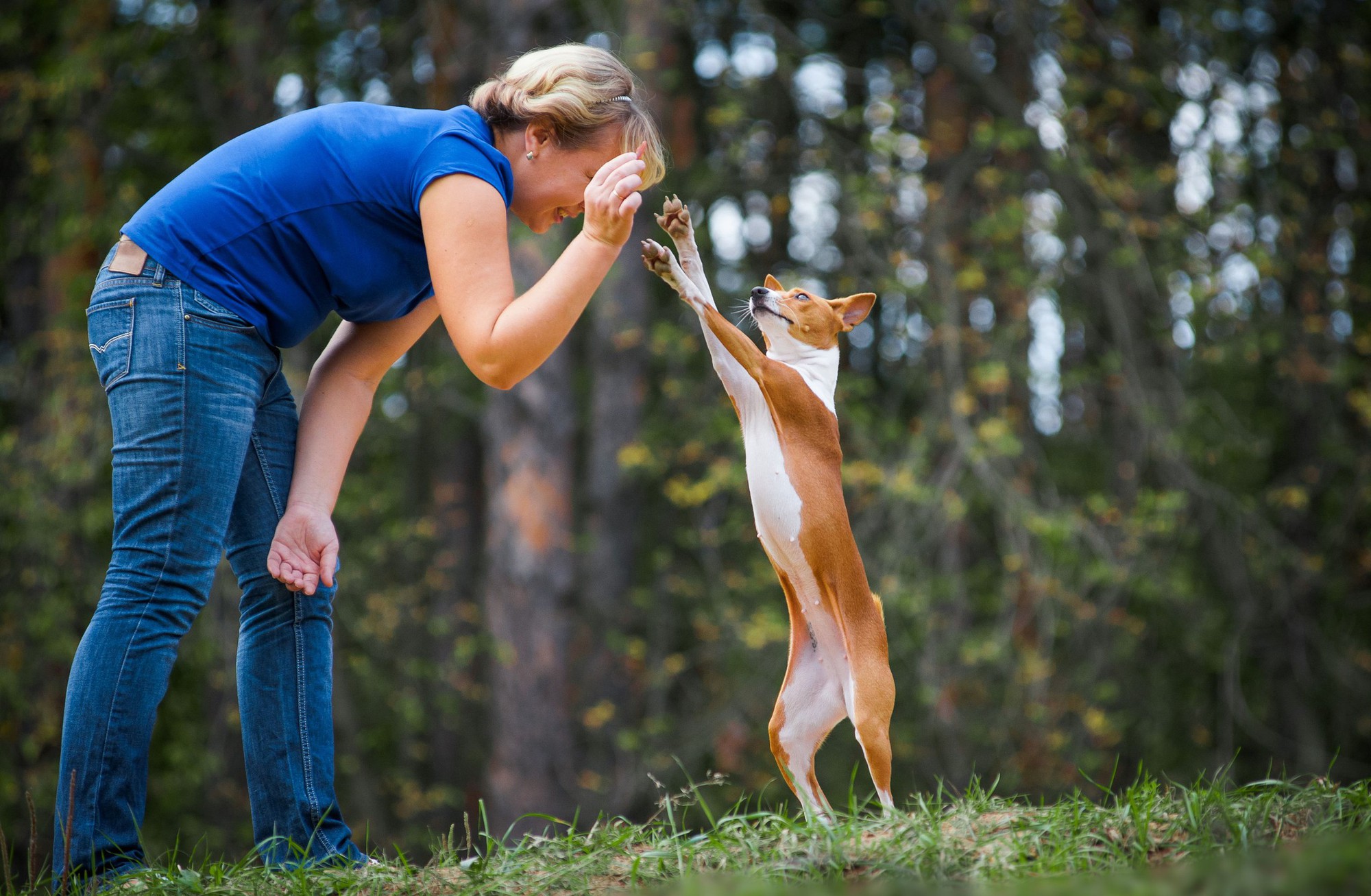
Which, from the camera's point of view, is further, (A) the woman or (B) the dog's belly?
(B) the dog's belly

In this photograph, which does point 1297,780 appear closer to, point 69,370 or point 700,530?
point 700,530

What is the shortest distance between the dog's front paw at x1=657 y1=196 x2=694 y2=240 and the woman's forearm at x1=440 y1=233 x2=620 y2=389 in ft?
0.98

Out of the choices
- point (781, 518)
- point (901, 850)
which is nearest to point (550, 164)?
point (781, 518)

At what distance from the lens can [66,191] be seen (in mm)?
6832

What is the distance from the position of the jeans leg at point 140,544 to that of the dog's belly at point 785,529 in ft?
3.71

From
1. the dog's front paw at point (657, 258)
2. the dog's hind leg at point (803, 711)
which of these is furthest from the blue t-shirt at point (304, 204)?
the dog's hind leg at point (803, 711)

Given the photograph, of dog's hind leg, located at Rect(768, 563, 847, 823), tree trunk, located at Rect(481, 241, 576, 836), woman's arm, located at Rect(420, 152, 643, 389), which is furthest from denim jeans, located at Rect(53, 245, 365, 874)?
tree trunk, located at Rect(481, 241, 576, 836)

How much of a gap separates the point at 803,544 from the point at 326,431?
44.5 inches

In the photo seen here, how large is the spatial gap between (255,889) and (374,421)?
247 inches

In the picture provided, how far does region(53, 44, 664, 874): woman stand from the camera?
85.1 inches

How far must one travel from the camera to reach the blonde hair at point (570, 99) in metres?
2.32

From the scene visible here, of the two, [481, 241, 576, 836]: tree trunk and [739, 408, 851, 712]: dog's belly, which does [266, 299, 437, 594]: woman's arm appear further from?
[481, 241, 576, 836]: tree trunk

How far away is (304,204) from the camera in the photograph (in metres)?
2.26

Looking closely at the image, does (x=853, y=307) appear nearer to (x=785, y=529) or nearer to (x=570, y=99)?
(x=785, y=529)
